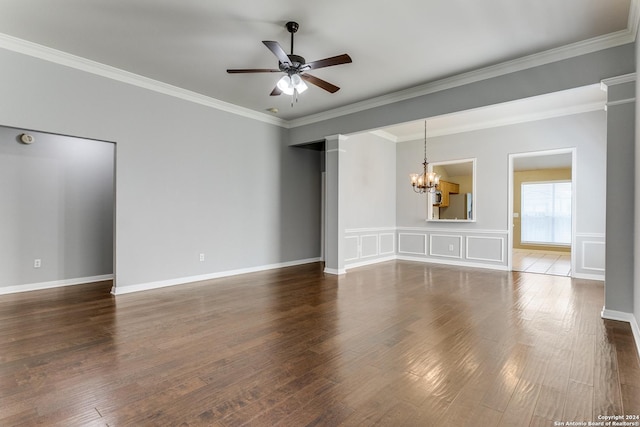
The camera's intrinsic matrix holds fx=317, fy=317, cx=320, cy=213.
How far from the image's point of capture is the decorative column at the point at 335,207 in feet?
19.9

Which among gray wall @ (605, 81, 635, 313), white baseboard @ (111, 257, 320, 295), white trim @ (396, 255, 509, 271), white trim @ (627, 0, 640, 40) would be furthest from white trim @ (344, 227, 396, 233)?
white trim @ (627, 0, 640, 40)

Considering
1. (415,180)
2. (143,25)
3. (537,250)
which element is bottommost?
(537,250)

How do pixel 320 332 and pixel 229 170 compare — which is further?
pixel 229 170

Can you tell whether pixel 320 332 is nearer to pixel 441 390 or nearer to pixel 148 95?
pixel 441 390

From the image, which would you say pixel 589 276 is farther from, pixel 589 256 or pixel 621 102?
pixel 621 102

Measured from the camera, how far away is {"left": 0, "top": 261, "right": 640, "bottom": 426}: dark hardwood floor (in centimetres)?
182

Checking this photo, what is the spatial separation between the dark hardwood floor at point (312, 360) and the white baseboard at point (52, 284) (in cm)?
22

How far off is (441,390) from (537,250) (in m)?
10.1

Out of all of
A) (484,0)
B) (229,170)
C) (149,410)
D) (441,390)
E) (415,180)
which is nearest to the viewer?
(149,410)

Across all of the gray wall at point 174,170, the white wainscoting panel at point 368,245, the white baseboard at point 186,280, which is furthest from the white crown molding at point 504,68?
the white baseboard at point 186,280

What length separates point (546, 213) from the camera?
10.1 metres

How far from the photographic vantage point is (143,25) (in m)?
3.33

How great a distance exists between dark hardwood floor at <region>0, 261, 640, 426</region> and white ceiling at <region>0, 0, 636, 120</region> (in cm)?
308

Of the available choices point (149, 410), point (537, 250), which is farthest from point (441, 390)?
point (537, 250)
